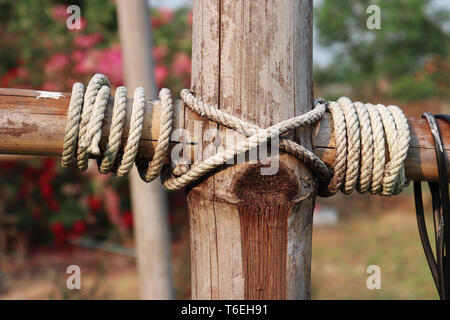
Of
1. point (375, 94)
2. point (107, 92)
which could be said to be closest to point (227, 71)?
point (107, 92)

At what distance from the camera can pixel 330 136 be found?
1.01 metres

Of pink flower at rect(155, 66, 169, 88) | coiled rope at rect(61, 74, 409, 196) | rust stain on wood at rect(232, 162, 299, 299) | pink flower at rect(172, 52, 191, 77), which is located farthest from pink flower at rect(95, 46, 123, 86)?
rust stain on wood at rect(232, 162, 299, 299)

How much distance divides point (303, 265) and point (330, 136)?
297 mm

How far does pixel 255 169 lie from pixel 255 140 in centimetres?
6

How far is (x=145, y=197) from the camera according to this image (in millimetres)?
2285

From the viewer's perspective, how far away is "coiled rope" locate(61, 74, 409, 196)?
93cm

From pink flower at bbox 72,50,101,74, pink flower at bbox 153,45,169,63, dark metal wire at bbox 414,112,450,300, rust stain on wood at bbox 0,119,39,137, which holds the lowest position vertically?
dark metal wire at bbox 414,112,450,300

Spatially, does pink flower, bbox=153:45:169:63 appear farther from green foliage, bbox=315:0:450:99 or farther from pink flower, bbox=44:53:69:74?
green foliage, bbox=315:0:450:99

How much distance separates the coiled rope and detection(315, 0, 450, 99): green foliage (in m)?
6.15

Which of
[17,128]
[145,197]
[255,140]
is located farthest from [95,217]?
[255,140]

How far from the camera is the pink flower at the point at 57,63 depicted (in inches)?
161

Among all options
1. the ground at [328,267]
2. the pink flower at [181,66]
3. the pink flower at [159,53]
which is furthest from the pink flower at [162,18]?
the ground at [328,267]
